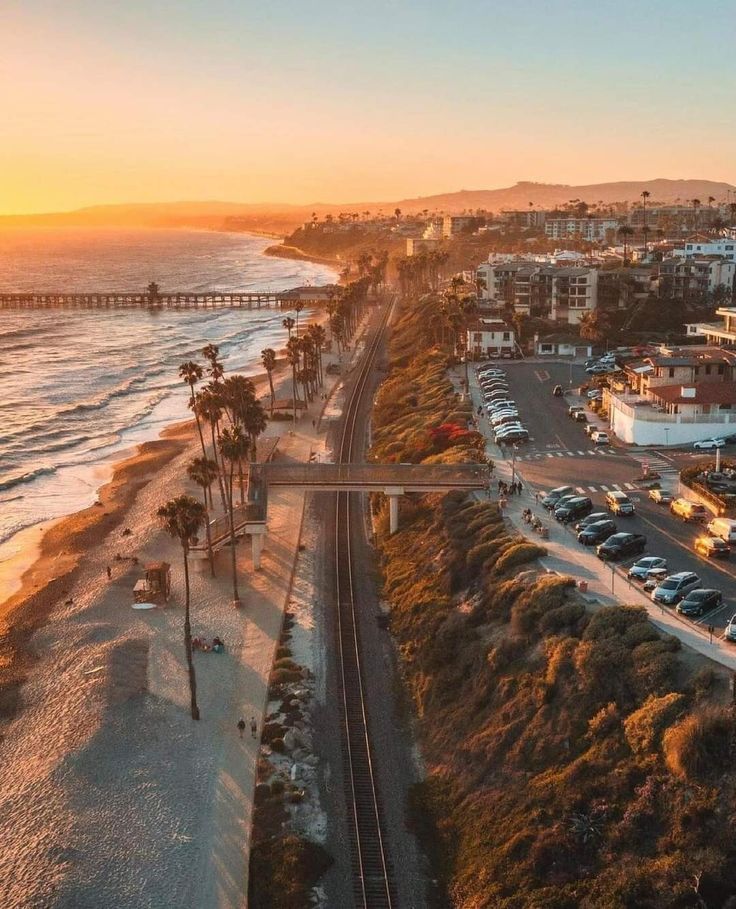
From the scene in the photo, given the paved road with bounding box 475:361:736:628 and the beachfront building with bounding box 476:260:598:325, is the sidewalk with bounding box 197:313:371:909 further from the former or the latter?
the beachfront building with bounding box 476:260:598:325

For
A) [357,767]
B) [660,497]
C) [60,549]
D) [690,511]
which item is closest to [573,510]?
[660,497]

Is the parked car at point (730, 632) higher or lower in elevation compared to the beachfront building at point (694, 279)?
lower

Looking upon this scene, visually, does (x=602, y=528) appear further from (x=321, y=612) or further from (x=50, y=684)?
(x=50, y=684)

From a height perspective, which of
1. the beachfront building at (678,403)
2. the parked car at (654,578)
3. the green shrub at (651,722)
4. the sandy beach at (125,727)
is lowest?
the sandy beach at (125,727)

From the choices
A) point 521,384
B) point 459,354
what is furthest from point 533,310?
point 521,384

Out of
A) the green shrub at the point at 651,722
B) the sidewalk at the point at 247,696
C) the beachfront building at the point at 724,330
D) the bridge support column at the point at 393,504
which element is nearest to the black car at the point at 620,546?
the green shrub at the point at 651,722

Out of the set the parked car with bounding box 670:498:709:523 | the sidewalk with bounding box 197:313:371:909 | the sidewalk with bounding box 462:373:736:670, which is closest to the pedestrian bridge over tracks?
the sidewalk with bounding box 197:313:371:909

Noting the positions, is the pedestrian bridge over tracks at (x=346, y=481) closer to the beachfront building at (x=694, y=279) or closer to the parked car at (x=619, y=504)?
the parked car at (x=619, y=504)

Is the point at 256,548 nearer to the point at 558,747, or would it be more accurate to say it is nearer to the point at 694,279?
the point at 558,747
